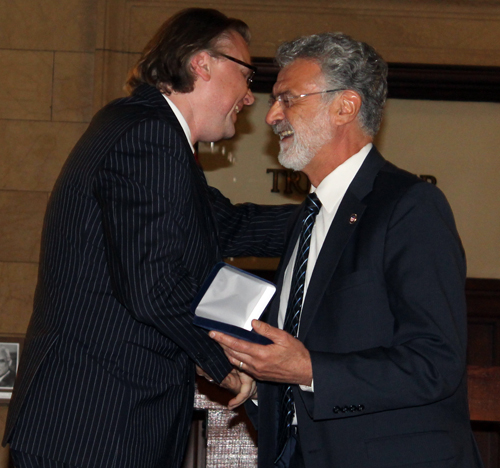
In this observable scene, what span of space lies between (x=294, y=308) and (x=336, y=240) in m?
0.25

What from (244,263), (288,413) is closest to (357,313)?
(288,413)

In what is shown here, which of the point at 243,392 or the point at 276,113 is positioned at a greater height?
the point at 276,113

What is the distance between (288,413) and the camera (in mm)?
1982

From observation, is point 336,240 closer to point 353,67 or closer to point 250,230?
point 353,67

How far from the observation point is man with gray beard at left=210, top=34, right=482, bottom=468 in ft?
5.54

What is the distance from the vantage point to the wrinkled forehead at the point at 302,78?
224 cm

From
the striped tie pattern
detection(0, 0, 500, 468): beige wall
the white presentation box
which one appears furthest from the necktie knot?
detection(0, 0, 500, 468): beige wall

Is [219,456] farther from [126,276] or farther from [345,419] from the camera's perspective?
[126,276]

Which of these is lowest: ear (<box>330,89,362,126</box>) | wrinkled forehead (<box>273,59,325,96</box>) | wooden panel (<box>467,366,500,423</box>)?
wooden panel (<box>467,366,500,423</box>)

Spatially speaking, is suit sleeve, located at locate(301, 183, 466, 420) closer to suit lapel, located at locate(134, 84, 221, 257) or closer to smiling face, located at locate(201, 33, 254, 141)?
suit lapel, located at locate(134, 84, 221, 257)

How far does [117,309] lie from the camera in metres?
1.92

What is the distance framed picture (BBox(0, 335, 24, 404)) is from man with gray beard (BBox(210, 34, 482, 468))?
2.53 m

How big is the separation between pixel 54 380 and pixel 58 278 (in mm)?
293

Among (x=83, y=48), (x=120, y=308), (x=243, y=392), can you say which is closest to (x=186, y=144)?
(x=120, y=308)
